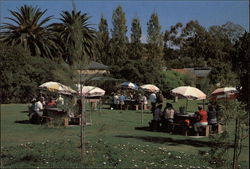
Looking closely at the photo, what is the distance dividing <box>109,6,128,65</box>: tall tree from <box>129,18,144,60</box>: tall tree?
5.03ft

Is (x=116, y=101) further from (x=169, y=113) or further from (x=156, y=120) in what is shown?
(x=169, y=113)

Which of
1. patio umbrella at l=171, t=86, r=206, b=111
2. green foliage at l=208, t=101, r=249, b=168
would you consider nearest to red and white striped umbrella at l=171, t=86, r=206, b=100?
patio umbrella at l=171, t=86, r=206, b=111

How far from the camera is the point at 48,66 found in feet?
134

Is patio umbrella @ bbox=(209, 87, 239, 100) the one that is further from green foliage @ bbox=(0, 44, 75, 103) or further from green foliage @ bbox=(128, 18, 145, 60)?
green foliage @ bbox=(128, 18, 145, 60)

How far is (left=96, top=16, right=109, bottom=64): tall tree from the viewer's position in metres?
61.4

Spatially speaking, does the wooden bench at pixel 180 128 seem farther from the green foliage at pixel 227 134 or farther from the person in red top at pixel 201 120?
the green foliage at pixel 227 134

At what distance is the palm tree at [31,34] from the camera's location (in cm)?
5403

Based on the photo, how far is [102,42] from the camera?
6194 cm

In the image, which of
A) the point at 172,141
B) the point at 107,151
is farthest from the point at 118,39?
the point at 107,151

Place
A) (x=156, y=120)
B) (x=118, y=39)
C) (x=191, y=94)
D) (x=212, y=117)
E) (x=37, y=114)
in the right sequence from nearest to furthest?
(x=212, y=117)
(x=156, y=120)
(x=37, y=114)
(x=191, y=94)
(x=118, y=39)

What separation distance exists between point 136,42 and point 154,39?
9.54 feet

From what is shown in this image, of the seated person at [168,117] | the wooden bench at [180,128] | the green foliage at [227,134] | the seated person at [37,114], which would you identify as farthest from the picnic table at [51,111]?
the green foliage at [227,134]

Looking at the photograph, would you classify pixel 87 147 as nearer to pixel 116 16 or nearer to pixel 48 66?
pixel 48 66

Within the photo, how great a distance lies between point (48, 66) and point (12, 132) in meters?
25.7
